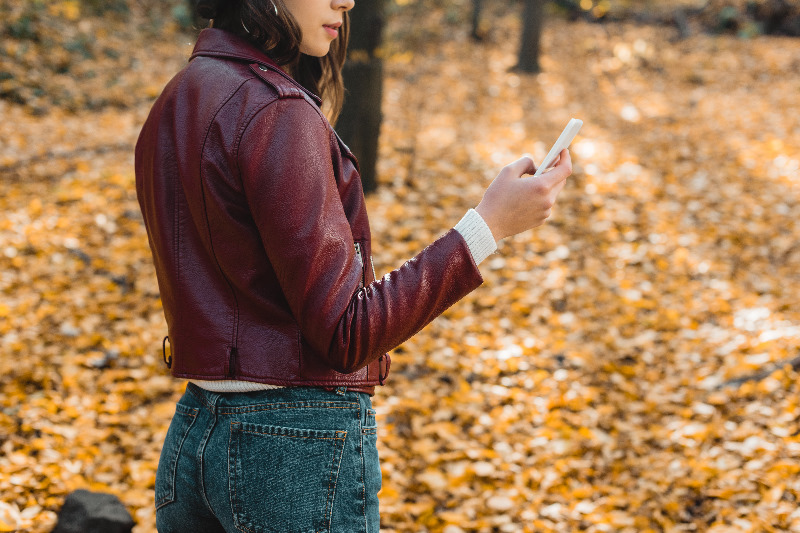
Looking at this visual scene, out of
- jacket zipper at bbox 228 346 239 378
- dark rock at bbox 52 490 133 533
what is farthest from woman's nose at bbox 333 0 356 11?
dark rock at bbox 52 490 133 533

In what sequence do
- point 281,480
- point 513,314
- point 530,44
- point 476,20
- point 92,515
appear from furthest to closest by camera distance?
point 476,20 → point 530,44 → point 513,314 → point 92,515 → point 281,480

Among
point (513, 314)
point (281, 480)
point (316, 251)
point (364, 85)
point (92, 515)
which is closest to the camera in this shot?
point (316, 251)

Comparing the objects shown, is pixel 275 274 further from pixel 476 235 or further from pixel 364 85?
pixel 364 85

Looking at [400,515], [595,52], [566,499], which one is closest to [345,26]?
[400,515]

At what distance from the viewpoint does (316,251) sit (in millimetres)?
1046

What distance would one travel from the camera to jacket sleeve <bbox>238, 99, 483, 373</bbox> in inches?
41.1

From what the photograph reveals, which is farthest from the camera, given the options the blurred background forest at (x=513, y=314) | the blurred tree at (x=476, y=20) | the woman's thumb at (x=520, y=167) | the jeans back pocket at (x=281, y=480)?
the blurred tree at (x=476, y=20)

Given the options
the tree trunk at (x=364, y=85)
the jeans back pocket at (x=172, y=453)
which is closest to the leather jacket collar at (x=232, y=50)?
the jeans back pocket at (x=172, y=453)

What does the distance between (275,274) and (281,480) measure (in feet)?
1.26

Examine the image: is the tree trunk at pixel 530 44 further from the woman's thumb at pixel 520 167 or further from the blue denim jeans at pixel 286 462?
the blue denim jeans at pixel 286 462

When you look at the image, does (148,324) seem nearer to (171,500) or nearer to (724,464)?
(171,500)

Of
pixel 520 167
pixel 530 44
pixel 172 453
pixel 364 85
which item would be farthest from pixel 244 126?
pixel 530 44

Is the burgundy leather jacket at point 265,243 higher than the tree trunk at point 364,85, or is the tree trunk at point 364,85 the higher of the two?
Answer: the tree trunk at point 364,85

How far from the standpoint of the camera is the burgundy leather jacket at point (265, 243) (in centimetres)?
105
